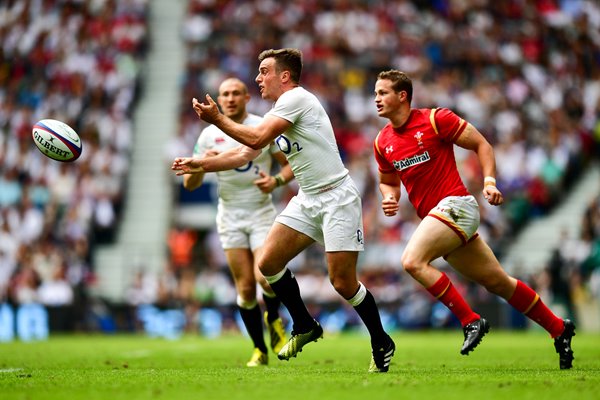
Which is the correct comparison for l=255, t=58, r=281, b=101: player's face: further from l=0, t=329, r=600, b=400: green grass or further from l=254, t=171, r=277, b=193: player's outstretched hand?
l=0, t=329, r=600, b=400: green grass

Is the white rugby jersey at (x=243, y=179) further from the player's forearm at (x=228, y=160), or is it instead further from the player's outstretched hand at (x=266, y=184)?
the player's forearm at (x=228, y=160)

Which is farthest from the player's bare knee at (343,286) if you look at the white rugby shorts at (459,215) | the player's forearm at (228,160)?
the player's forearm at (228,160)

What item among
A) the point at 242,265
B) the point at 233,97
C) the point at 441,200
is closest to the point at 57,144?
the point at 233,97

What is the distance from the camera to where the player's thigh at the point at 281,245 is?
31.4 feet

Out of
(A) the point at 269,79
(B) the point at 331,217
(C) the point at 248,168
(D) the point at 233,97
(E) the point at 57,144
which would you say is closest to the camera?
(B) the point at 331,217

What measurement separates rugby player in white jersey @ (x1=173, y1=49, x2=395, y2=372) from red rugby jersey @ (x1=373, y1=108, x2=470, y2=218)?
0.64 metres

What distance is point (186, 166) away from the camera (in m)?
9.03

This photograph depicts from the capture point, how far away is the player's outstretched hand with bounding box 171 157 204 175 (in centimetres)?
899

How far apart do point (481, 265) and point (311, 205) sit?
1.76 metres

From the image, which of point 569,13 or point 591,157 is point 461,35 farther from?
point 591,157

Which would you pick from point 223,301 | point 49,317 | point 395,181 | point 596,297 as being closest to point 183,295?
point 223,301

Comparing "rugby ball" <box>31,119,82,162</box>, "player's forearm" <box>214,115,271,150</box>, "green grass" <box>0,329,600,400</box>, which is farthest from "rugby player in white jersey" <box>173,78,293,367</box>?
"player's forearm" <box>214,115,271,150</box>

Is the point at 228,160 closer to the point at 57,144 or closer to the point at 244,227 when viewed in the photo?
the point at 244,227

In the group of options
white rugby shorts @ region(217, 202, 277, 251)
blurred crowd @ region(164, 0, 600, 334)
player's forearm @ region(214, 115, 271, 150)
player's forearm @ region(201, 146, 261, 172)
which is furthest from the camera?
blurred crowd @ region(164, 0, 600, 334)
